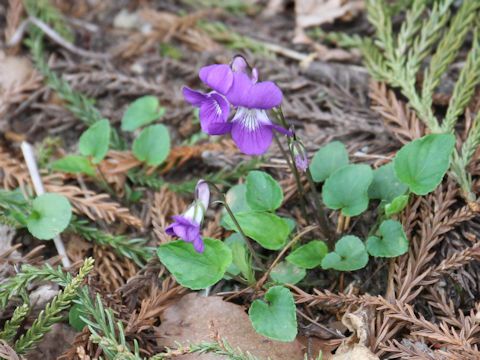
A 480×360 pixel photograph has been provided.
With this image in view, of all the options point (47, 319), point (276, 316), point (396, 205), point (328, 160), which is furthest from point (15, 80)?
point (396, 205)

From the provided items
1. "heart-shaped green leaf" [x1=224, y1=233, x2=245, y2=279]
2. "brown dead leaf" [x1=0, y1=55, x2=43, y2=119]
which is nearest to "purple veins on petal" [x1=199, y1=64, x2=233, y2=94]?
"heart-shaped green leaf" [x1=224, y1=233, x2=245, y2=279]

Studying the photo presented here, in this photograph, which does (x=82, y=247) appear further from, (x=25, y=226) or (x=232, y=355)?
(x=232, y=355)

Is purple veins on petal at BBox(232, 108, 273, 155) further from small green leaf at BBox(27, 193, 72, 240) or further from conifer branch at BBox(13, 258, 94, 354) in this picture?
small green leaf at BBox(27, 193, 72, 240)

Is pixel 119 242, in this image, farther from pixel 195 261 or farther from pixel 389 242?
pixel 389 242

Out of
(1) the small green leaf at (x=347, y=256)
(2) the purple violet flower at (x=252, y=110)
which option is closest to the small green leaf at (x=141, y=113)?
(2) the purple violet flower at (x=252, y=110)

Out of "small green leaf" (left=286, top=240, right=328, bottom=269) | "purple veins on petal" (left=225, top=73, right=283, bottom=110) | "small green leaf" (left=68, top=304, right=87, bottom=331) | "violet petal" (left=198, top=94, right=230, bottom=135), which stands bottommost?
"small green leaf" (left=68, top=304, right=87, bottom=331)

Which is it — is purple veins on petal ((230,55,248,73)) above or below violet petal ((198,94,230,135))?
above
